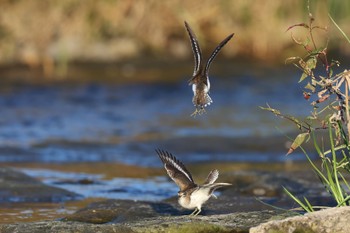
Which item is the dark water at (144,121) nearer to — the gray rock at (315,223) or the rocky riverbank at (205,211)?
the rocky riverbank at (205,211)

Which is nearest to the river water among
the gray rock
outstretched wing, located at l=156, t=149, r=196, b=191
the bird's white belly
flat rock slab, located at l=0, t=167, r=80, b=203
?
flat rock slab, located at l=0, t=167, r=80, b=203

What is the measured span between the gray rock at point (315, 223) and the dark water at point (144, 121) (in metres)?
5.17

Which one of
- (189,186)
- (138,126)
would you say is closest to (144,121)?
(138,126)

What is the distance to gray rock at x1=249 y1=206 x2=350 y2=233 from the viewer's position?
4648 millimetres

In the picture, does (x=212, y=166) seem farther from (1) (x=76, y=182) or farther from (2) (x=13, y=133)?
(2) (x=13, y=133)

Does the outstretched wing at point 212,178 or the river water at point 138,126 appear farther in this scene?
the river water at point 138,126

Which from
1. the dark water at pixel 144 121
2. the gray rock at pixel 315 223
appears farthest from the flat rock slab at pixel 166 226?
Answer: the dark water at pixel 144 121

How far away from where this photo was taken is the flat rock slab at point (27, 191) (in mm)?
7195

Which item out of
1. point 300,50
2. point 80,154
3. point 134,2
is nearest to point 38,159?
point 80,154

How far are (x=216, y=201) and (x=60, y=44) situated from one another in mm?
10318

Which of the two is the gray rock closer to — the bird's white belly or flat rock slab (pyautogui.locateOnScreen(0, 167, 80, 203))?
the bird's white belly

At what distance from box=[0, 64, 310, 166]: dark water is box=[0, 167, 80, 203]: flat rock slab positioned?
2.30 m

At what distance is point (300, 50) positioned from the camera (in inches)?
703

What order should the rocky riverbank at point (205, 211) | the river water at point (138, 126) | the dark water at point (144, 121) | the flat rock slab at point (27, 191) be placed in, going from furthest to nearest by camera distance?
the dark water at point (144, 121) < the river water at point (138, 126) < the flat rock slab at point (27, 191) < the rocky riverbank at point (205, 211)
